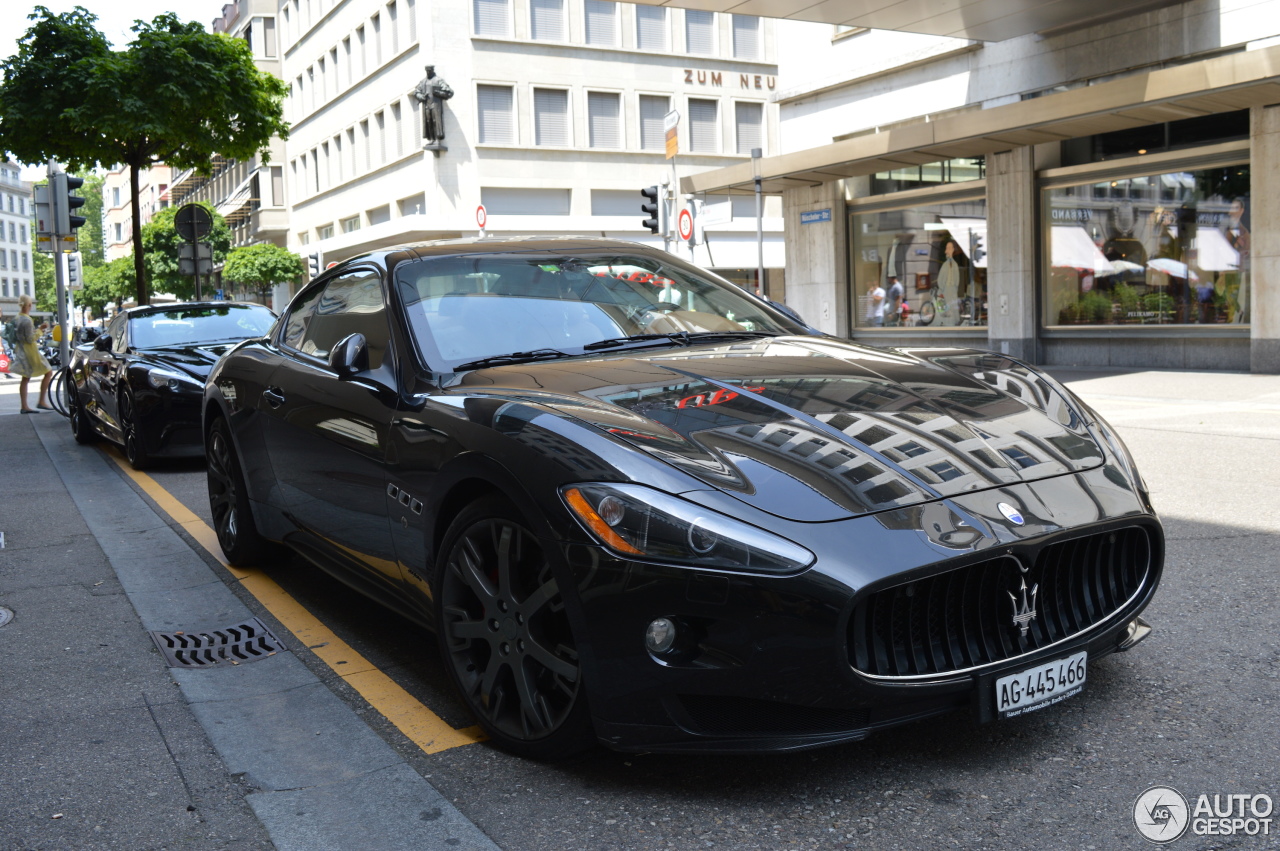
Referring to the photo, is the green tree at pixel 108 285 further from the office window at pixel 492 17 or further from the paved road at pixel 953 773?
the paved road at pixel 953 773

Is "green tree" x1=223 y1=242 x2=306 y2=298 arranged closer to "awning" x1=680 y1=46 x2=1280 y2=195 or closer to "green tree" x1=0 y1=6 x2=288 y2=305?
"green tree" x1=0 y1=6 x2=288 y2=305

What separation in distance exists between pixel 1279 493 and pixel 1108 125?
1111 centimetres

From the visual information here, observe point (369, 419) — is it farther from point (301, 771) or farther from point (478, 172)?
point (478, 172)

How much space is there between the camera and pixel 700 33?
4684 centimetres

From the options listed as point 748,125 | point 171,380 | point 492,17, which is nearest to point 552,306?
point 171,380

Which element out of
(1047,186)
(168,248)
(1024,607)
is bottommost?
(1024,607)

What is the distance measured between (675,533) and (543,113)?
1696 inches

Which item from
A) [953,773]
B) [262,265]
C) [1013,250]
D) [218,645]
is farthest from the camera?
[262,265]

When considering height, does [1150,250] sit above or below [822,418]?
above

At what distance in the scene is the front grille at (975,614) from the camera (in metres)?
2.79

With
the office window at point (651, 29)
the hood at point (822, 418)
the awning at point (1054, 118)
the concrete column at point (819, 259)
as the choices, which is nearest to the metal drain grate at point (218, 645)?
the hood at point (822, 418)

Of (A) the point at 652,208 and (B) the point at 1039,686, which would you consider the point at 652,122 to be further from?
(B) the point at 1039,686

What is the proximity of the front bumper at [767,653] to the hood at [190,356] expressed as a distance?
306 inches

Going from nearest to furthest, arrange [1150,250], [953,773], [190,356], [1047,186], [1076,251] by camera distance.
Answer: [953,773] → [190,356] → [1150,250] → [1076,251] → [1047,186]
